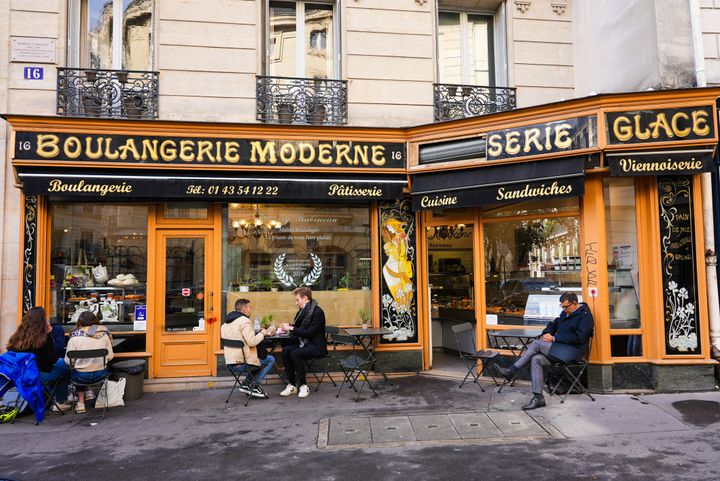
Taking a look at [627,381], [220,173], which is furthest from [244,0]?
[627,381]

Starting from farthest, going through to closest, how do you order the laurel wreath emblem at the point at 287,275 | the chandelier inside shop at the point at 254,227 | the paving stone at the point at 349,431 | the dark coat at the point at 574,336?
1. the laurel wreath emblem at the point at 287,275
2. the chandelier inside shop at the point at 254,227
3. the dark coat at the point at 574,336
4. the paving stone at the point at 349,431

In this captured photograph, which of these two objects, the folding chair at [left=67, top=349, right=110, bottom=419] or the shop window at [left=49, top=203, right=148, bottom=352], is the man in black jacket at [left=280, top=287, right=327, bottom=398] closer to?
the folding chair at [left=67, top=349, right=110, bottom=419]

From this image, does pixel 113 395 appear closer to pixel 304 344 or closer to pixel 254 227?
pixel 304 344

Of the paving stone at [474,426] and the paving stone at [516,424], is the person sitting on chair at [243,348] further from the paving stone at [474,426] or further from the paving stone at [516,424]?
the paving stone at [516,424]

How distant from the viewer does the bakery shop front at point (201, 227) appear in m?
7.48

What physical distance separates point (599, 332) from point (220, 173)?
5.94 m

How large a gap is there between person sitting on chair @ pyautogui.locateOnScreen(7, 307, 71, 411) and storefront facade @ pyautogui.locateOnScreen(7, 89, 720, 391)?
1129 mm

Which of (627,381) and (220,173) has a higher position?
(220,173)

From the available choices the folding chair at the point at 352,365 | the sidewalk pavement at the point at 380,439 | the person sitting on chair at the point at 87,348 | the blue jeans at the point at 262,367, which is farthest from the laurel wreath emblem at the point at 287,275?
the person sitting on chair at the point at 87,348

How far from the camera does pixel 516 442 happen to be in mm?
5195

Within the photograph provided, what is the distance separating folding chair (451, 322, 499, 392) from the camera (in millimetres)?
7238

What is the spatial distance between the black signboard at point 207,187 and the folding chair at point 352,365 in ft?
7.21

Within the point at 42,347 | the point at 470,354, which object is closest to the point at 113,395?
the point at 42,347

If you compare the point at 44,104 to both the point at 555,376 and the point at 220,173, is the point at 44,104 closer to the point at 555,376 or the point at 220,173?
the point at 220,173
